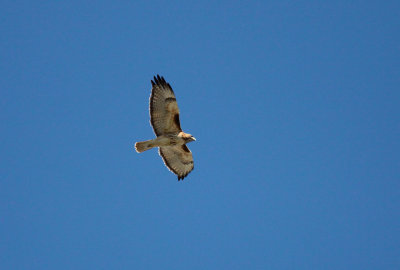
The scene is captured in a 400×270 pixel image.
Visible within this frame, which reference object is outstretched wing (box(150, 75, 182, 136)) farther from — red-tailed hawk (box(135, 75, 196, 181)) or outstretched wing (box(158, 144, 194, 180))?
outstretched wing (box(158, 144, 194, 180))

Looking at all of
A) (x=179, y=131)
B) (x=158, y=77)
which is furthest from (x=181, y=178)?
(x=158, y=77)

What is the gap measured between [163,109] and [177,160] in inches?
76.8

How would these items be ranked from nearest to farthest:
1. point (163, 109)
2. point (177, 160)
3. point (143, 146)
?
point (163, 109)
point (143, 146)
point (177, 160)

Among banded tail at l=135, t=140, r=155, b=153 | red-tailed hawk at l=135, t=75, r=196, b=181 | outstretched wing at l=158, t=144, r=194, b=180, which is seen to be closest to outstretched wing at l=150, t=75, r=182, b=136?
red-tailed hawk at l=135, t=75, r=196, b=181

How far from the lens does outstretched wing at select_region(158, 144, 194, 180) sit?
15.5m

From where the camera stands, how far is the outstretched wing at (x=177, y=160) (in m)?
15.5

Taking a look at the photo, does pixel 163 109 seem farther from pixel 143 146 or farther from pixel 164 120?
pixel 143 146

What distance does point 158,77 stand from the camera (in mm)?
14359

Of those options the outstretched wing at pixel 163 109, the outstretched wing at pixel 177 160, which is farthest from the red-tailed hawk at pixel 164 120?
the outstretched wing at pixel 177 160

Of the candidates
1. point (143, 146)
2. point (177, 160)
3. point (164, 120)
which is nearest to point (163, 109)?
point (164, 120)

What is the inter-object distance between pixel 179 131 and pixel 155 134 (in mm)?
648

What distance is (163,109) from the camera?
47.3 ft

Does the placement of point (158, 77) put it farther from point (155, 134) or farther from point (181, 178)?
point (181, 178)

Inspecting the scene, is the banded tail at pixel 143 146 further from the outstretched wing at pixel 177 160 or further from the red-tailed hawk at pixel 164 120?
the outstretched wing at pixel 177 160
